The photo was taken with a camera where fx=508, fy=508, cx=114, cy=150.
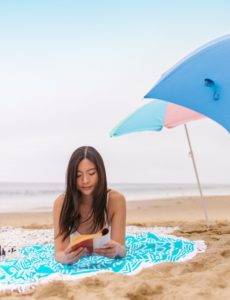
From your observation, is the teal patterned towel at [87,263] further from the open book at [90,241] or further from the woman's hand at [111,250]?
the open book at [90,241]

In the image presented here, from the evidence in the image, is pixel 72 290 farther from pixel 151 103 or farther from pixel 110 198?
pixel 151 103

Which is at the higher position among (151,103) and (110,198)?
(151,103)

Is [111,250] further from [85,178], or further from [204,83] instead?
[204,83]

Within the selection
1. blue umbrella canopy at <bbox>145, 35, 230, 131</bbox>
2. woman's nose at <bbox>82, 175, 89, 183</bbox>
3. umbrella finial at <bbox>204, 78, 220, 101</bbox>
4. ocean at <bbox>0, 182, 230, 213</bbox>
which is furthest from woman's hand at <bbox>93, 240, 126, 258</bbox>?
ocean at <bbox>0, 182, 230, 213</bbox>

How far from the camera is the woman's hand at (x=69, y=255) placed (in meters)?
3.90

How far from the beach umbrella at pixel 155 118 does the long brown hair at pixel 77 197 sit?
1.70 m

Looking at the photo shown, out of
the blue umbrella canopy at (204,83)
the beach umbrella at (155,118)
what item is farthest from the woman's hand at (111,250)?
the beach umbrella at (155,118)

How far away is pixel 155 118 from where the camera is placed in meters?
5.69

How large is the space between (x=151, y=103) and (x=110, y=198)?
6.82ft

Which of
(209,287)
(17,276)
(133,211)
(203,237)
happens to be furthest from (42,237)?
(133,211)

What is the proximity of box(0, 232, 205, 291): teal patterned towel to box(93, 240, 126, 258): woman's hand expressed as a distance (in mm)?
48

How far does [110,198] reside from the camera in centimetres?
423

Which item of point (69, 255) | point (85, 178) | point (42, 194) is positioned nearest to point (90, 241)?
point (69, 255)

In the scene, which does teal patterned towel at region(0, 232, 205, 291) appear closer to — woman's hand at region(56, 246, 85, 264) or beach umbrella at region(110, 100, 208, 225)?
woman's hand at region(56, 246, 85, 264)
